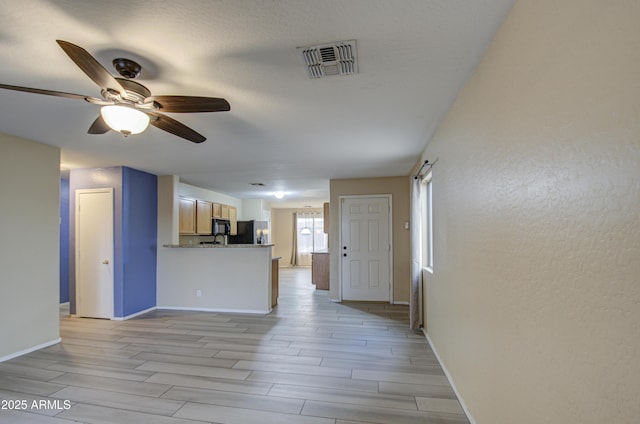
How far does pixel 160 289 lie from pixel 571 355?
18.5 feet

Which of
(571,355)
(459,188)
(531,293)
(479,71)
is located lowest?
(571,355)

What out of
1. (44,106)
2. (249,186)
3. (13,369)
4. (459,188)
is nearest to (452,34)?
(459,188)

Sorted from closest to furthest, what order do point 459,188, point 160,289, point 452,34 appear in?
point 452,34, point 459,188, point 160,289

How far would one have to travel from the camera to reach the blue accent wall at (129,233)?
4.52 metres

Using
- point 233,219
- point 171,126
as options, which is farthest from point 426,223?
point 233,219

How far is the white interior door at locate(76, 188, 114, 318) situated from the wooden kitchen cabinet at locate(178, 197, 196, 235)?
1.16 meters

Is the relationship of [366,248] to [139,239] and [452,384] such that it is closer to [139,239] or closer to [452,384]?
[452,384]

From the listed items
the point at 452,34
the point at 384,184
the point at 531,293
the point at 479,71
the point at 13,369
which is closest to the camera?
the point at 531,293

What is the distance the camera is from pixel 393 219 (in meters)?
5.50

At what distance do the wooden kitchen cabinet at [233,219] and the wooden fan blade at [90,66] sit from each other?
241 inches

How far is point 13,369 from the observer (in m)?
2.88

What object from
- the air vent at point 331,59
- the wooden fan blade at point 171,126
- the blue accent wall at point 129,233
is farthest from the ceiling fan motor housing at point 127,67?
the blue accent wall at point 129,233

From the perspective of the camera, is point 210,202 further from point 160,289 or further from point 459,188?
point 459,188

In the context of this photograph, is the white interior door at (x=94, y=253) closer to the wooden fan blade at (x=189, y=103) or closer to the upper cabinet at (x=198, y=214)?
the upper cabinet at (x=198, y=214)
